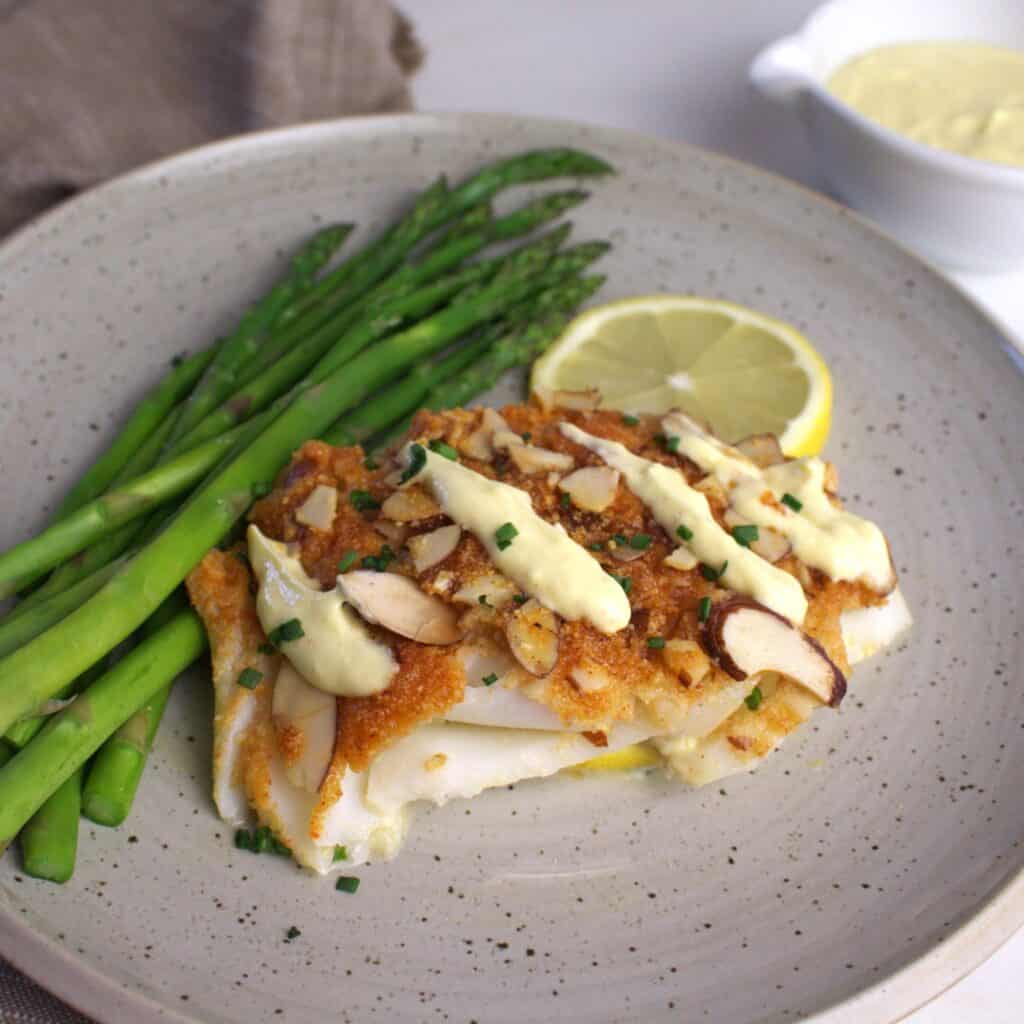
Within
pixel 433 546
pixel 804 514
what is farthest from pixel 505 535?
pixel 804 514

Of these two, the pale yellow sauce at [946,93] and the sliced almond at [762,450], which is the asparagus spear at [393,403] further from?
the pale yellow sauce at [946,93]

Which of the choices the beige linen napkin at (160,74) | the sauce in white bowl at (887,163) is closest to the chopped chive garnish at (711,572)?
the sauce in white bowl at (887,163)

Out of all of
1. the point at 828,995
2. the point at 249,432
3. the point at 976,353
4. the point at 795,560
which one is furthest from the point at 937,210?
the point at 828,995

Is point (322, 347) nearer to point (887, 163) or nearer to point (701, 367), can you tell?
point (701, 367)

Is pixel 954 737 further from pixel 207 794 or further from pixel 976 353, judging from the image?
pixel 207 794

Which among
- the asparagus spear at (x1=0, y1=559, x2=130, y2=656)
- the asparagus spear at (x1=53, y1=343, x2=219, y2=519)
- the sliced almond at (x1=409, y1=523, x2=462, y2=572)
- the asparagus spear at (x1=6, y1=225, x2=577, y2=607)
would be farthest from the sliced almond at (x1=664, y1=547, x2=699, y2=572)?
the asparagus spear at (x1=53, y1=343, x2=219, y2=519)

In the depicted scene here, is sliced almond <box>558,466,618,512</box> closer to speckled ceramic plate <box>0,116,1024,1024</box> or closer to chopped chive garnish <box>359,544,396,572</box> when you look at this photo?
chopped chive garnish <box>359,544,396,572</box>
